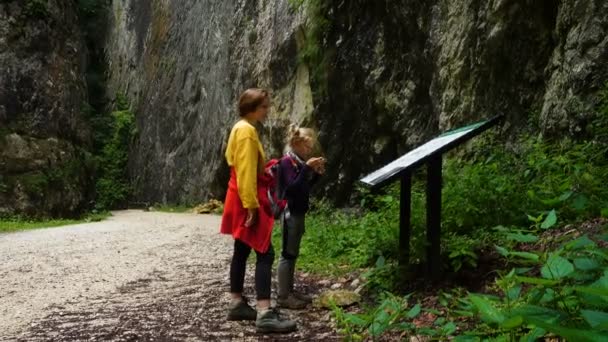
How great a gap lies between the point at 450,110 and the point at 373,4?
4.22 meters

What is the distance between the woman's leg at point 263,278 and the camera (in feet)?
13.6

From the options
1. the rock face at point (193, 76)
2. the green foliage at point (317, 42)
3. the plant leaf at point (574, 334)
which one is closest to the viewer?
the plant leaf at point (574, 334)

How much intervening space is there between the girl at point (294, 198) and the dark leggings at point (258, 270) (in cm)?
43

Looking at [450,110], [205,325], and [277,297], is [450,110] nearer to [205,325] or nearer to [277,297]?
[277,297]

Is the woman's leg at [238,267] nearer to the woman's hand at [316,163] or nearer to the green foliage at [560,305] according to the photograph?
the woman's hand at [316,163]

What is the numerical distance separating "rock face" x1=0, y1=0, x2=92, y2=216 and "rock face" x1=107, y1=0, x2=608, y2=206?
16.3 feet

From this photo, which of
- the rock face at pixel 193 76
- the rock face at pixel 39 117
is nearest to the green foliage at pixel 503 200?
the rock face at pixel 193 76

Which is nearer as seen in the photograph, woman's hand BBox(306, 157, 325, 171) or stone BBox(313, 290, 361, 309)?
stone BBox(313, 290, 361, 309)

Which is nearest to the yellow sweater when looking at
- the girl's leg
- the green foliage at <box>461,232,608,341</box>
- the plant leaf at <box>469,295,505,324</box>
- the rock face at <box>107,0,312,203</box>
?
the girl's leg

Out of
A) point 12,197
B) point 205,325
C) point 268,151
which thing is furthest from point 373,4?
point 12,197

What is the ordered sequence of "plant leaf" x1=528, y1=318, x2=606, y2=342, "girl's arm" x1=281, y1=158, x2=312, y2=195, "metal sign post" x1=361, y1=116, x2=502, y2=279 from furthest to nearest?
"girl's arm" x1=281, y1=158, x2=312, y2=195, "metal sign post" x1=361, y1=116, x2=502, y2=279, "plant leaf" x1=528, y1=318, x2=606, y2=342

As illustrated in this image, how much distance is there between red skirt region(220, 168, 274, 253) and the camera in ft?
13.6

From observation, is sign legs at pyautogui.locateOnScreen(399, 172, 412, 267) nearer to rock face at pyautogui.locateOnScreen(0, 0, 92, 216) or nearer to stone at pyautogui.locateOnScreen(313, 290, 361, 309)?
stone at pyautogui.locateOnScreen(313, 290, 361, 309)

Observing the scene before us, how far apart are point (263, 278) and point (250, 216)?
482 millimetres
